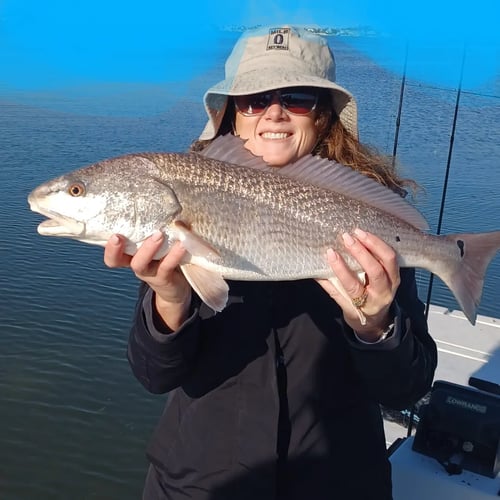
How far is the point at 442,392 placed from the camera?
359 centimetres

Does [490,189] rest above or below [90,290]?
above

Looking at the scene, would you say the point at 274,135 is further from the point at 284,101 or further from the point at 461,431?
the point at 461,431

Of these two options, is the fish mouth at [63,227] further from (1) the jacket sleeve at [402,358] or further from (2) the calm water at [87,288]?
(2) the calm water at [87,288]

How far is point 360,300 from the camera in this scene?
85.3 inches

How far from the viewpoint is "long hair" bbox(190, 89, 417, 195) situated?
2586 mm

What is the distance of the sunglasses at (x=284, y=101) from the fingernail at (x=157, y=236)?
0.62 metres

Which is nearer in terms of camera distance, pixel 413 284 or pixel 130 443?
pixel 413 284

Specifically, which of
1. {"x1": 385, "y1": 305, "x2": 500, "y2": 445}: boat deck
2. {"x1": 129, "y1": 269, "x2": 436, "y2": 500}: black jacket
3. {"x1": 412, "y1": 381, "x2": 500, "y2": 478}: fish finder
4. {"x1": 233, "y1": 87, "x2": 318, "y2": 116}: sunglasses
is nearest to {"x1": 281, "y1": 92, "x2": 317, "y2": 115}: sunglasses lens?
{"x1": 233, "y1": 87, "x2": 318, "y2": 116}: sunglasses

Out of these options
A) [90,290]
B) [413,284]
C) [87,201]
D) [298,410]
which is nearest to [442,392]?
[413,284]

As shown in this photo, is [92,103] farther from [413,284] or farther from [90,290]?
[413,284]

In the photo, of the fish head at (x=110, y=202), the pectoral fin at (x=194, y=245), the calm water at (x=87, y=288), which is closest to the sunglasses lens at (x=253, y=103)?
the fish head at (x=110, y=202)

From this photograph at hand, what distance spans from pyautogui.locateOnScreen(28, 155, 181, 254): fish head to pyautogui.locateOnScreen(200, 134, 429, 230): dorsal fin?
0.24 m

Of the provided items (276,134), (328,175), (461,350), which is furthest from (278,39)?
(461,350)

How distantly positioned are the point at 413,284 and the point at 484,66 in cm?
485
